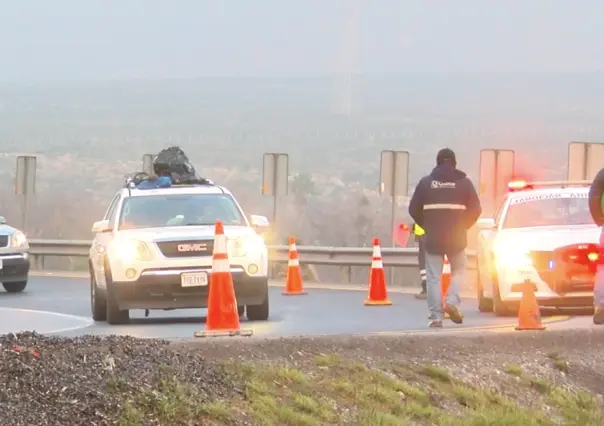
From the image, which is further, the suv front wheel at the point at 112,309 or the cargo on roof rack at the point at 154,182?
the cargo on roof rack at the point at 154,182

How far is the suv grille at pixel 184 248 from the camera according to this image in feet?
58.0

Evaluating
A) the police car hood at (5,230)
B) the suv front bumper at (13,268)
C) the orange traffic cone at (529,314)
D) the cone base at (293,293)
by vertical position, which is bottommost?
the cone base at (293,293)

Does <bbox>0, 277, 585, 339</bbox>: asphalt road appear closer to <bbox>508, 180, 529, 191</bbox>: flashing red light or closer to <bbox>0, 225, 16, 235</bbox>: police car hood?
<bbox>0, 225, 16, 235</bbox>: police car hood

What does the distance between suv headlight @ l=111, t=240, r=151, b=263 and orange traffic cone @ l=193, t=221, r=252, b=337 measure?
376 centimetres

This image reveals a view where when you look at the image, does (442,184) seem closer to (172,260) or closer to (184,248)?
(184,248)

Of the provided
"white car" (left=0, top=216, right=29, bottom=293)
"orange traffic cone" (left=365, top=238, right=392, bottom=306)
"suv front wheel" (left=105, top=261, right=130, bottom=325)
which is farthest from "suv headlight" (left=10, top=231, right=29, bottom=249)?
"suv front wheel" (left=105, top=261, right=130, bottom=325)

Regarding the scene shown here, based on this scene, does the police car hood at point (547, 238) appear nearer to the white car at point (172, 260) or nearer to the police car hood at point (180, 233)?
the white car at point (172, 260)

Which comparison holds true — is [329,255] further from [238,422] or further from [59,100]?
[59,100]

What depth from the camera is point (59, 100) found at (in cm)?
14438

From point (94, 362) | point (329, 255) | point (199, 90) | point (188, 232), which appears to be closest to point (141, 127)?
point (199, 90)

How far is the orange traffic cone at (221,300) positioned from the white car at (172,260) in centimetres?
354

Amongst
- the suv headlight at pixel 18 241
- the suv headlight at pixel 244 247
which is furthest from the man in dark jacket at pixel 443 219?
the suv headlight at pixel 18 241

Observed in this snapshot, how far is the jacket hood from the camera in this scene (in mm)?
16250

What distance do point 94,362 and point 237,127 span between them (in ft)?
412
